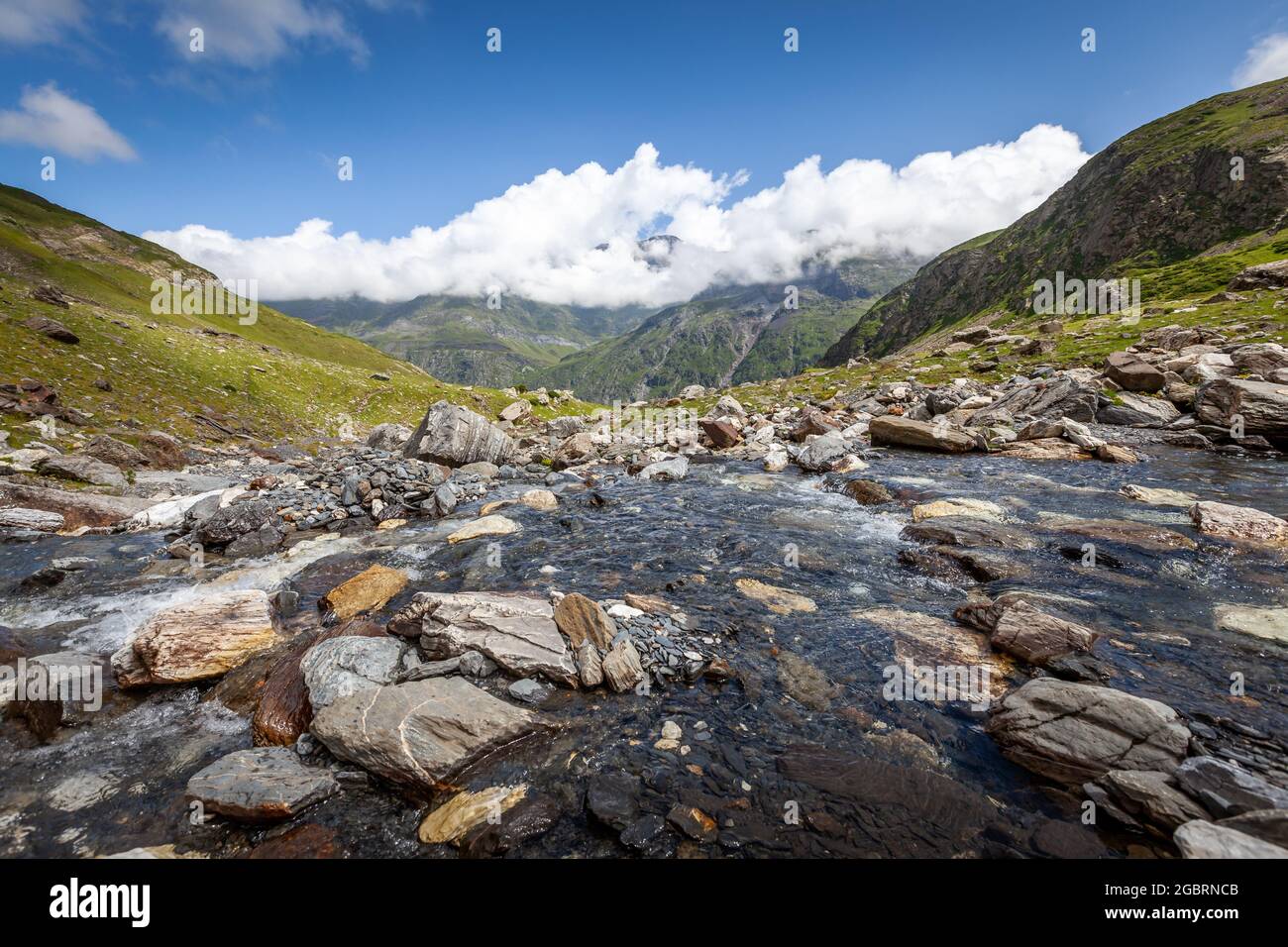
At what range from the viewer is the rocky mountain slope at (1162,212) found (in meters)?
94.2

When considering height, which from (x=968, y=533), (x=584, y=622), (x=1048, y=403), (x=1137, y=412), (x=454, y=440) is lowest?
(x=584, y=622)

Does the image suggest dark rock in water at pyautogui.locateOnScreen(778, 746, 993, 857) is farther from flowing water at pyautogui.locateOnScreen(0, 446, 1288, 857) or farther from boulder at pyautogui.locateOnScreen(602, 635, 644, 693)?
boulder at pyautogui.locateOnScreen(602, 635, 644, 693)

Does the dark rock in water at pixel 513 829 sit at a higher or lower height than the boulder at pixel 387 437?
lower

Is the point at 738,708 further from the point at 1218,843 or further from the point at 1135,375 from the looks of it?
the point at 1135,375

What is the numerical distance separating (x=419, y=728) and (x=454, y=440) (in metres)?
26.9

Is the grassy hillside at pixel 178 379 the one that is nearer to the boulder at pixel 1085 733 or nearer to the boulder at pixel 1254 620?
the boulder at pixel 1085 733

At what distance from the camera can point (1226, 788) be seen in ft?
20.3

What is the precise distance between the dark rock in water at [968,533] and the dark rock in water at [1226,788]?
9.65 m

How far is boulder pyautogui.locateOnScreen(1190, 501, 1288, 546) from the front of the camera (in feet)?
47.2

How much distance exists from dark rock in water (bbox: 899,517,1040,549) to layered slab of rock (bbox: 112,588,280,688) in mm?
18882

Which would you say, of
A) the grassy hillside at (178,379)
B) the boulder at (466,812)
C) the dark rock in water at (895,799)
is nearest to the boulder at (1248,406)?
the dark rock in water at (895,799)

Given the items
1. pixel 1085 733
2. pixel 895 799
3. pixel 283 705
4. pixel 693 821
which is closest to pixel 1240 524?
pixel 1085 733
